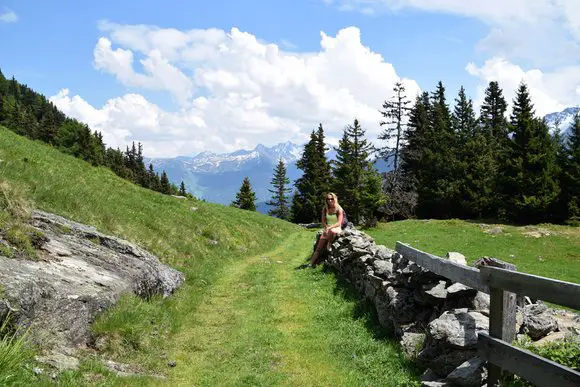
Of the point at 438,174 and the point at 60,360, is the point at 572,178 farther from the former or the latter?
the point at 60,360

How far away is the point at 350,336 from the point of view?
894 centimetres

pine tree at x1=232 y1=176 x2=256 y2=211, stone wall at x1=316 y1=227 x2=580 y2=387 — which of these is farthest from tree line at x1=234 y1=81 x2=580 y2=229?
stone wall at x1=316 y1=227 x2=580 y2=387

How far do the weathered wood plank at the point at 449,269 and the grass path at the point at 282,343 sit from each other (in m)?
1.68

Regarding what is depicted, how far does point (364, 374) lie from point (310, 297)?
17.7 feet

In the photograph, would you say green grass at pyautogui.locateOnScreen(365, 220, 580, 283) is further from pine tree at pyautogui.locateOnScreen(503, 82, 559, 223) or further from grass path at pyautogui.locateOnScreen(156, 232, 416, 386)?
grass path at pyautogui.locateOnScreen(156, 232, 416, 386)

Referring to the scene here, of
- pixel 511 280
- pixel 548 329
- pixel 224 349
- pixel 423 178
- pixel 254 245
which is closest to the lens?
pixel 511 280

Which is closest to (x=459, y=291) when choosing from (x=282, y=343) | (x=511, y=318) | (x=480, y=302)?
(x=480, y=302)

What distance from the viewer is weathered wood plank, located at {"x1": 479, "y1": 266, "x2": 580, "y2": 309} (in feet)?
13.7

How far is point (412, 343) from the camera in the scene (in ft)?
24.2

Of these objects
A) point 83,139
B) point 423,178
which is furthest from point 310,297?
point 83,139

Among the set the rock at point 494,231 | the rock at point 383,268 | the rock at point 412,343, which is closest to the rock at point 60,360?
the rock at point 412,343

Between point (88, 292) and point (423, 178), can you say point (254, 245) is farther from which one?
point (423, 178)

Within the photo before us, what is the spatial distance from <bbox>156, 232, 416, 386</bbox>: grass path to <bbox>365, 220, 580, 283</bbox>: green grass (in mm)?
13356

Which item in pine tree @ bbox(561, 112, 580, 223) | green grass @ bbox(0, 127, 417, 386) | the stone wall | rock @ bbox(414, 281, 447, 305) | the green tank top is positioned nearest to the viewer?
the stone wall
